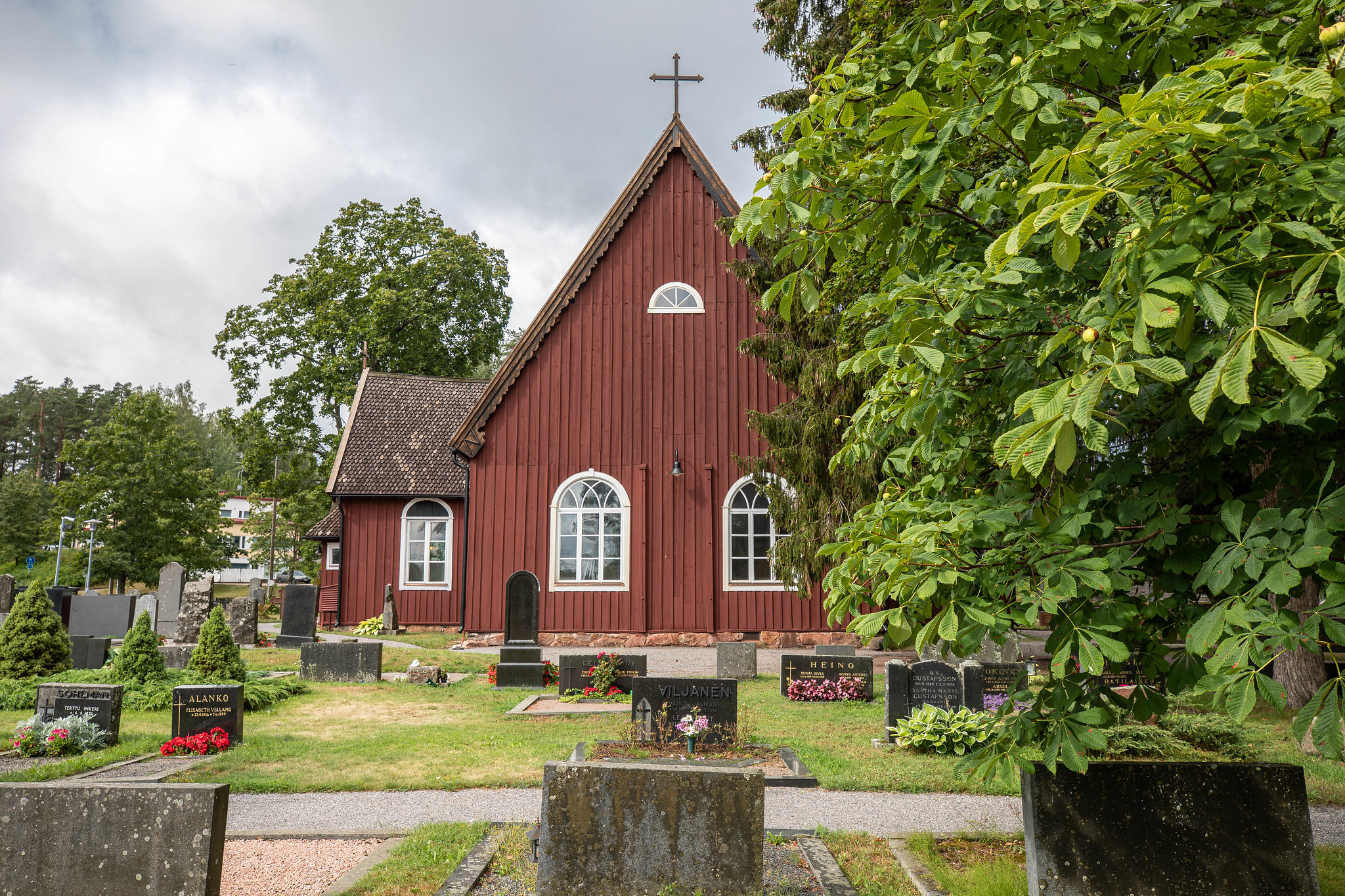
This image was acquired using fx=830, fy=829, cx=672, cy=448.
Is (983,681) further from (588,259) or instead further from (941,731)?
(588,259)

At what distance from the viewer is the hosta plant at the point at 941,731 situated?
8.34 meters

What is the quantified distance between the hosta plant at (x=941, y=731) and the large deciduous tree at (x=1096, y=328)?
5069 mm

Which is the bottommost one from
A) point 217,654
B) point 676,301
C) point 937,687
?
point 937,687

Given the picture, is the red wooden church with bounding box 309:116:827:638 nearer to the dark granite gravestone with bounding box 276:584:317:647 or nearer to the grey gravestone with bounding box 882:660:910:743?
the dark granite gravestone with bounding box 276:584:317:647

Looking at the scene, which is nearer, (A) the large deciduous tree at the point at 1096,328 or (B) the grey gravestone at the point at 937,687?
(A) the large deciduous tree at the point at 1096,328

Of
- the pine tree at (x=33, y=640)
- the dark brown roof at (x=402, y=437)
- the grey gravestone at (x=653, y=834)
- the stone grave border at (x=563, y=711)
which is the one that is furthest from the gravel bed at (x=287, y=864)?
the dark brown roof at (x=402, y=437)

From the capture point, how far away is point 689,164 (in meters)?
19.0

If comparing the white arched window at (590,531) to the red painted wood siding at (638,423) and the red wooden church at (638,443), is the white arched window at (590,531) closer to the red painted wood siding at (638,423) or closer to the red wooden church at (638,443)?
the red wooden church at (638,443)

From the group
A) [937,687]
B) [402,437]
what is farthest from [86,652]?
[937,687]

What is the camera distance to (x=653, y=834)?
14.4ft

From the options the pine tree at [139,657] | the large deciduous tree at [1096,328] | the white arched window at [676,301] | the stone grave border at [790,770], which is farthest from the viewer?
the white arched window at [676,301]

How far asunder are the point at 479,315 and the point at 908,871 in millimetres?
31708

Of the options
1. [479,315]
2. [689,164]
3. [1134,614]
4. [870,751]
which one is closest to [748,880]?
[1134,614]

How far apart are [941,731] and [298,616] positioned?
14.8 m
